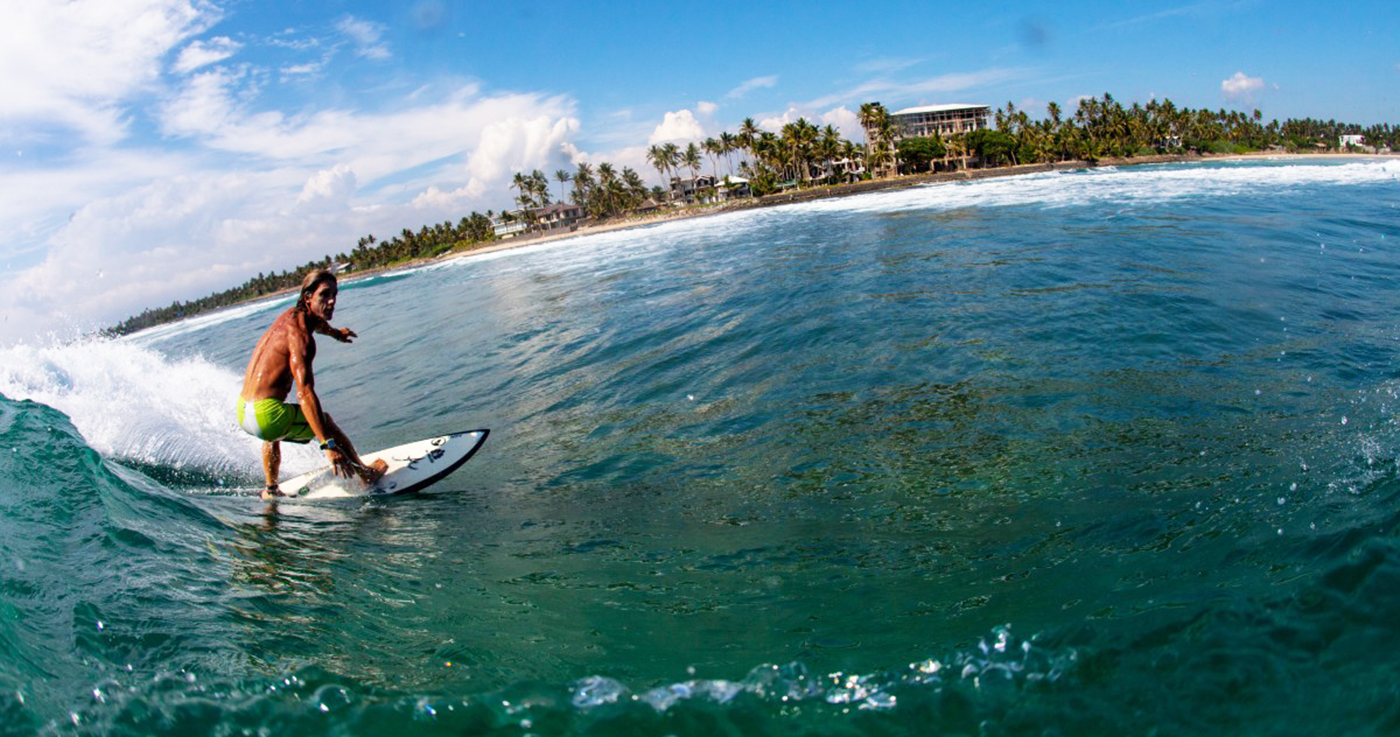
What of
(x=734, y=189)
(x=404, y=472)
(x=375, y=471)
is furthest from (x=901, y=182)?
(x=375, y=471)

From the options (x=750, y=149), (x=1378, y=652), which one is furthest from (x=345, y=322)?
(x=750, y=149)

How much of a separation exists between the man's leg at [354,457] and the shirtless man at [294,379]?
0.03 ft

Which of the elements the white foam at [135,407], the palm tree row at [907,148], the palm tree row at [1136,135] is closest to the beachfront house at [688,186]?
the palm tree row at [907,148]

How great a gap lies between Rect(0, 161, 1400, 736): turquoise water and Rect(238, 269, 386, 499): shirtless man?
2.56 feet

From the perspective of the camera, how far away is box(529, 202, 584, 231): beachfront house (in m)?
152

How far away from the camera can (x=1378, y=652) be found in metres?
2.80

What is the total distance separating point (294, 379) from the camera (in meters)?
6.89

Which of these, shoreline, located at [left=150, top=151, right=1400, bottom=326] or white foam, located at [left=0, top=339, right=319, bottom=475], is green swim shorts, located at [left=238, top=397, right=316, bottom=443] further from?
shoreline, located at [left=150, top=151, right=1400, bottom=326]

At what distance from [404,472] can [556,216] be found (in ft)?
506

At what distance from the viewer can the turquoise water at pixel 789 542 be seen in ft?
9.43

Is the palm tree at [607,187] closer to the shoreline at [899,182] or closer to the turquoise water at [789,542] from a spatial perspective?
the shoreline at [899,182]

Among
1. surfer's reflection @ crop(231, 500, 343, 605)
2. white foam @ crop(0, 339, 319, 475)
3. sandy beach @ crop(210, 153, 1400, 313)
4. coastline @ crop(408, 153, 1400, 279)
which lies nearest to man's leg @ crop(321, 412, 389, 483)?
surfer's reflection @ crop(231, 500, 343, 605)

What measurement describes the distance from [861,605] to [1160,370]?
6.39 metres

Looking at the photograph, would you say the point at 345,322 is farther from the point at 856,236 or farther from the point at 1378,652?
the point at 1378,652
